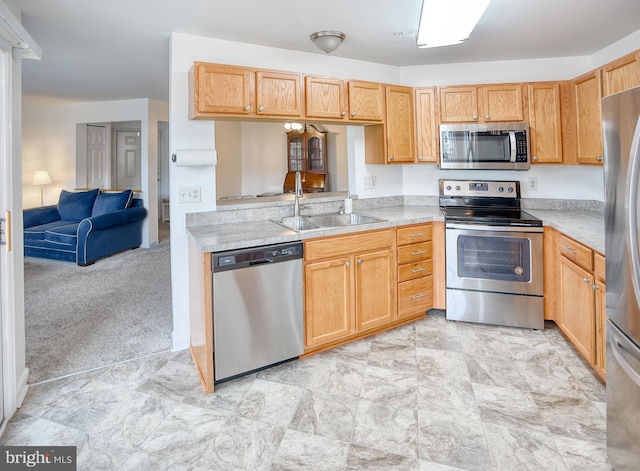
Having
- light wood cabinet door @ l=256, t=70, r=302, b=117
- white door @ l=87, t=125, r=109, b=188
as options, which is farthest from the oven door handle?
white door @ l=87, t=125, r=109, b=188

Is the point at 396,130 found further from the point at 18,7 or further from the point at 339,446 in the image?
the point at 18,7

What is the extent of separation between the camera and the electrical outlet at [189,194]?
2.60 m

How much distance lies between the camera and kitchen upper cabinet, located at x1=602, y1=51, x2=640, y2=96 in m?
2.26

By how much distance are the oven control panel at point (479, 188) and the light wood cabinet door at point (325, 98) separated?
Result: 4.18 feet

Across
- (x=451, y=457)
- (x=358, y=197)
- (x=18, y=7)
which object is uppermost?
(x=18, y=7)

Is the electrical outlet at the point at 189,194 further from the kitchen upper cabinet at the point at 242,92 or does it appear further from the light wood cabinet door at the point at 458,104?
the light wood cabinet door at the point at 458,104

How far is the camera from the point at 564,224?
8.48ft

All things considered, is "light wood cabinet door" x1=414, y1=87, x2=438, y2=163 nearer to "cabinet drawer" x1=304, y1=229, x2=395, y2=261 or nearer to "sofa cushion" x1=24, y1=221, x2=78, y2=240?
"cabinet drawer" x1=304, y1=229, x2=395, y2=261

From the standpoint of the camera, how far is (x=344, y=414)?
1.90 meters

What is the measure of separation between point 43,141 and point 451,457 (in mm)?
7141

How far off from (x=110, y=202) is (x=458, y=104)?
4.91 meters

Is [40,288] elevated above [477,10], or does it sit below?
below

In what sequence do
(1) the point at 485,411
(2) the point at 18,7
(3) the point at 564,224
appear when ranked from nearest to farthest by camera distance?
1. (1) the point at 485,411
2. (2) the point at 18,7
3. (3) the point at 564,224

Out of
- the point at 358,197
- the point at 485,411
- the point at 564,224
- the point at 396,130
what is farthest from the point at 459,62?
the point at 485,411
